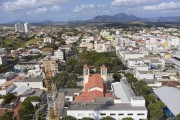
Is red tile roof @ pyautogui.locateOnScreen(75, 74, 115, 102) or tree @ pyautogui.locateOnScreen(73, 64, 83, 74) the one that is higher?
red tile roof @ pyautogui.locateOnScreen(75, 74, 115, 102)

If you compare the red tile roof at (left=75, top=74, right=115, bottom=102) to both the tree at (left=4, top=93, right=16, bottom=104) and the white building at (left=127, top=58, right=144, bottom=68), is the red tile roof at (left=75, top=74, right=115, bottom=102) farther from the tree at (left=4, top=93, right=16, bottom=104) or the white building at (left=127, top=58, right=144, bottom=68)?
the white building at (left=127, top=58, right=144, bottom=68)

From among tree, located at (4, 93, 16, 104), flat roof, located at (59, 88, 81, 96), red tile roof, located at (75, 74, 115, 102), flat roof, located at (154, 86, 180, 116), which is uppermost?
red tile roof, located at (75, 74, 115, 102)

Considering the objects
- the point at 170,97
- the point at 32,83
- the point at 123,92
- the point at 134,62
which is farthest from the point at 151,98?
the point at 134,62

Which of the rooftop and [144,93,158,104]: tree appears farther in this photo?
[144,93,158,104]: tree

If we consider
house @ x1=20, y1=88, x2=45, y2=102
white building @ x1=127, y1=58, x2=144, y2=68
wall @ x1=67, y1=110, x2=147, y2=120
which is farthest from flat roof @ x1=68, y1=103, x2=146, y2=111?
white building @ x1=127, y1=58, x2=144, y2=68

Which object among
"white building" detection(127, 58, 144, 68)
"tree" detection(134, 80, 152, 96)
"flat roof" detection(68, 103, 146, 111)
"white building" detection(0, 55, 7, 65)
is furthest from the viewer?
"white building" detection(0, 55, 7, 65)

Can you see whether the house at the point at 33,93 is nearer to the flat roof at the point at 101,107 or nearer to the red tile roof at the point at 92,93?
the red tile roof at the point at 92,93

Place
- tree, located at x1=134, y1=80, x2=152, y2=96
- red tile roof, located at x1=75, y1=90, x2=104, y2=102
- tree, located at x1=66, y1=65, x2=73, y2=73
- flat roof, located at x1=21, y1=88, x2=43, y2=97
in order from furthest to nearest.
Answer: tree, located at x1=66, y1=65, x2=73, y2=73, flat roof, located at x1=21, y1=88, x2=43, y2=97, tree, located at x1=134, y1=80, x2=152, y2=96, red tile roof, located at x1=75, y1=90, x2=104, y2=102

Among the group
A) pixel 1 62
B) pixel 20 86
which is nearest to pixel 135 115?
pixel 20 86

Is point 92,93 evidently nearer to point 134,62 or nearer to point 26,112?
point 26,112
